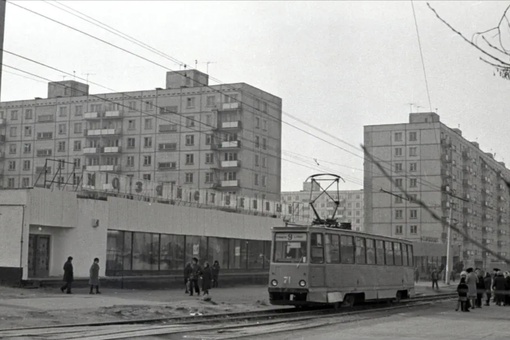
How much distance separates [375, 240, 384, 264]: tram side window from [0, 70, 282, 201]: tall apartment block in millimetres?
52405

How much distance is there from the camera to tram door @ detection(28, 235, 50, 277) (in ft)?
109

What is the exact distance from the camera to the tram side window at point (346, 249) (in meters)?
27.2

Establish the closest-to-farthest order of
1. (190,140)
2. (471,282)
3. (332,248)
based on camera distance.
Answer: (332,248) → (471,282) → (190,140)

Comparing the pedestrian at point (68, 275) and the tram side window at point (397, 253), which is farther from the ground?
the tram side window at point (397, 253)

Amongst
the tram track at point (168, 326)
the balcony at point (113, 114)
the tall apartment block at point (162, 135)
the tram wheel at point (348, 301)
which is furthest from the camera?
the balcony at point (113, 114)

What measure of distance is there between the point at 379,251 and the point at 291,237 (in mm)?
4755

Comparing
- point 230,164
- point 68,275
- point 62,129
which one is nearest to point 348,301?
point 68,275

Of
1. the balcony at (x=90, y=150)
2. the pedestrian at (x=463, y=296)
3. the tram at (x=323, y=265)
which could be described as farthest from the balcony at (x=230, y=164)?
the pedestrian at (x=463, y=296)

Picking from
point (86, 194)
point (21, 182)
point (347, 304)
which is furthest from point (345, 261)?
point (21, 182)

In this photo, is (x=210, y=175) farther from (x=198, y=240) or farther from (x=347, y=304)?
(x=347, y=304)

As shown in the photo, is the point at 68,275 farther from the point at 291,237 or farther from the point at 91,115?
the point at 91,115

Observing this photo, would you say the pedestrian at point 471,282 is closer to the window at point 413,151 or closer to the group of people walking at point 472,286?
the group of people walking at point 472,286

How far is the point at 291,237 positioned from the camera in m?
27.0

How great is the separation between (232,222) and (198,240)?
3.86 m
